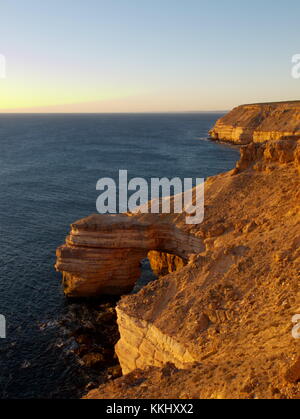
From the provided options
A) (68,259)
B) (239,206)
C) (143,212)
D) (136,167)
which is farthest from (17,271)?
(136,167)

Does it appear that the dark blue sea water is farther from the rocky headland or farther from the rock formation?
the rocky headland

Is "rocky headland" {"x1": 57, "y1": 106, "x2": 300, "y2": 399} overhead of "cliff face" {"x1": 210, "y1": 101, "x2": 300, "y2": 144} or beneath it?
beneath

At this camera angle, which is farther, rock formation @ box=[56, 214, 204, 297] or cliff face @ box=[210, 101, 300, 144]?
cliff face @ box=[210, 101, 300, 144]

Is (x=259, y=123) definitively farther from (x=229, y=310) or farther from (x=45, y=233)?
(x=229, y=310)

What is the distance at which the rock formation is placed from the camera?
30.5 metres

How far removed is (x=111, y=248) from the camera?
31.0 metres

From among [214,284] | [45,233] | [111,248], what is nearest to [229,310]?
[214,284]

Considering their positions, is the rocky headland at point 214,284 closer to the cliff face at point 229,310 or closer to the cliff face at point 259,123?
the cliff face at point 229,310

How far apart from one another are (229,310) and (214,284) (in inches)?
102

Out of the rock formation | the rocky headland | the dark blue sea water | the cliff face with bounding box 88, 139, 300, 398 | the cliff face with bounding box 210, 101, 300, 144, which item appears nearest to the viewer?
the cliff face with bounding box 88, 139, 300, 398

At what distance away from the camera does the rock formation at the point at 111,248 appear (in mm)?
30516

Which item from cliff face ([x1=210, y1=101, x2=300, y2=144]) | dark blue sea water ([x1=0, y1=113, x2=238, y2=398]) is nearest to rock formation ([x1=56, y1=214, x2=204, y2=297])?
dark blue sea water ([x1=0, y1=113, x2=238, y2=398])

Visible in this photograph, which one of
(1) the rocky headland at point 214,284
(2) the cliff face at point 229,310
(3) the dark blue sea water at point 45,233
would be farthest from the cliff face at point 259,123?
(2) the cliff face at point 229,310

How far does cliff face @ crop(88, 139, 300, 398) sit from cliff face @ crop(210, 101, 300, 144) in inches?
2736
